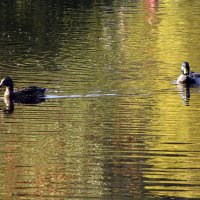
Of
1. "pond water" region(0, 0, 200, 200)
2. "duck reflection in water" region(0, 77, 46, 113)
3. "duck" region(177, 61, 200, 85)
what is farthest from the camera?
"duck" region(177, 61, 200, 85)

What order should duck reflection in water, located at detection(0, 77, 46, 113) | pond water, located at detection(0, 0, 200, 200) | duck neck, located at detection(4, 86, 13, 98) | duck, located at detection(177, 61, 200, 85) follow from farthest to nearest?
duck, located at detection(177, 61, 200, 85) → duck neck, located at detection(4, 86, 13, 98) → duck reflection in water, located at detection(0, 77, 46, 113) → pond water, located at detection(0, 0, 200, 200)

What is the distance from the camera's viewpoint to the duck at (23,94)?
860 inches

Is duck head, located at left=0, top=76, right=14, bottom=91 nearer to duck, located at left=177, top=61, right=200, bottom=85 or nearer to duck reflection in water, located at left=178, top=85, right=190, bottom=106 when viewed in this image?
duck reflection in water, located at left=178, top=85, right=190, bottom=106

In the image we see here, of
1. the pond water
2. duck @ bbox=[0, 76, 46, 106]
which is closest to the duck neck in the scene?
→ duck @ bbox=[0, 76, 46, 106]

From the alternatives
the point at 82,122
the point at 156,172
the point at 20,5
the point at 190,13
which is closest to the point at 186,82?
the point at 82,122

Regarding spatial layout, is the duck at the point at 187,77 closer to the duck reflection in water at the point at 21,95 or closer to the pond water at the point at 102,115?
the pond water at the point at 102,115

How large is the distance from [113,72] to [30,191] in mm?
11985

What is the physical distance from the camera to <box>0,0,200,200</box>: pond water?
14.5 m

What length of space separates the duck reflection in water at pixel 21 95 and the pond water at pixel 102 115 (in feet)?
0.62

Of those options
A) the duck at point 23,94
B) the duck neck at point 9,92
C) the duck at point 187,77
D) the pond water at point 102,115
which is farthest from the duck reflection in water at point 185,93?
the duck neck at point 9,92

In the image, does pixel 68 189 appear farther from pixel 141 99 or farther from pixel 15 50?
pixel 15 50

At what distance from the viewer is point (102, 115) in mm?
19828

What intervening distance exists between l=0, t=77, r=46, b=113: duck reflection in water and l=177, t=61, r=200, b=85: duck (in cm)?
351

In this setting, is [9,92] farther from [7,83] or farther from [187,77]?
[187,77]
